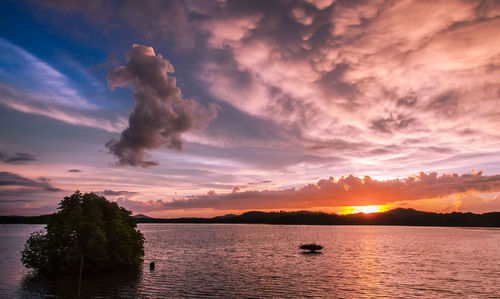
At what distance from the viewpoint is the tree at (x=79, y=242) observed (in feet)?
206

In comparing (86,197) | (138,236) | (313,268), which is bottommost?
(313,268)

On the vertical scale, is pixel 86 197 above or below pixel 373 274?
above

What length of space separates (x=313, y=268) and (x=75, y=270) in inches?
2228

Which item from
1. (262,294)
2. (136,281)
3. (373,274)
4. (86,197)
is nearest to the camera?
(262,294)

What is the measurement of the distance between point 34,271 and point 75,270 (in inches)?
508

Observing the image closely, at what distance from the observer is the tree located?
6288cm

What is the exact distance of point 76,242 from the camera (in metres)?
62.1

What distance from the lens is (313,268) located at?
81.5m

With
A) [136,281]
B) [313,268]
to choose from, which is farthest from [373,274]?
[136,281]

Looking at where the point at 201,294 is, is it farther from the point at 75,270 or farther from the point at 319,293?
the point at 75,270

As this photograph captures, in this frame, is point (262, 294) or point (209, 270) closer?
point (262, 294)

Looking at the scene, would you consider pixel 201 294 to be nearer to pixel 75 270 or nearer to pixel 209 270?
pixel 209 270

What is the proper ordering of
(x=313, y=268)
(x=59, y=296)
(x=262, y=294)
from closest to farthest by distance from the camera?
(x=59, y=296)
(x=262, y=294)
(x=313, y=268)

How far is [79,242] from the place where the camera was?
63.5 metres
